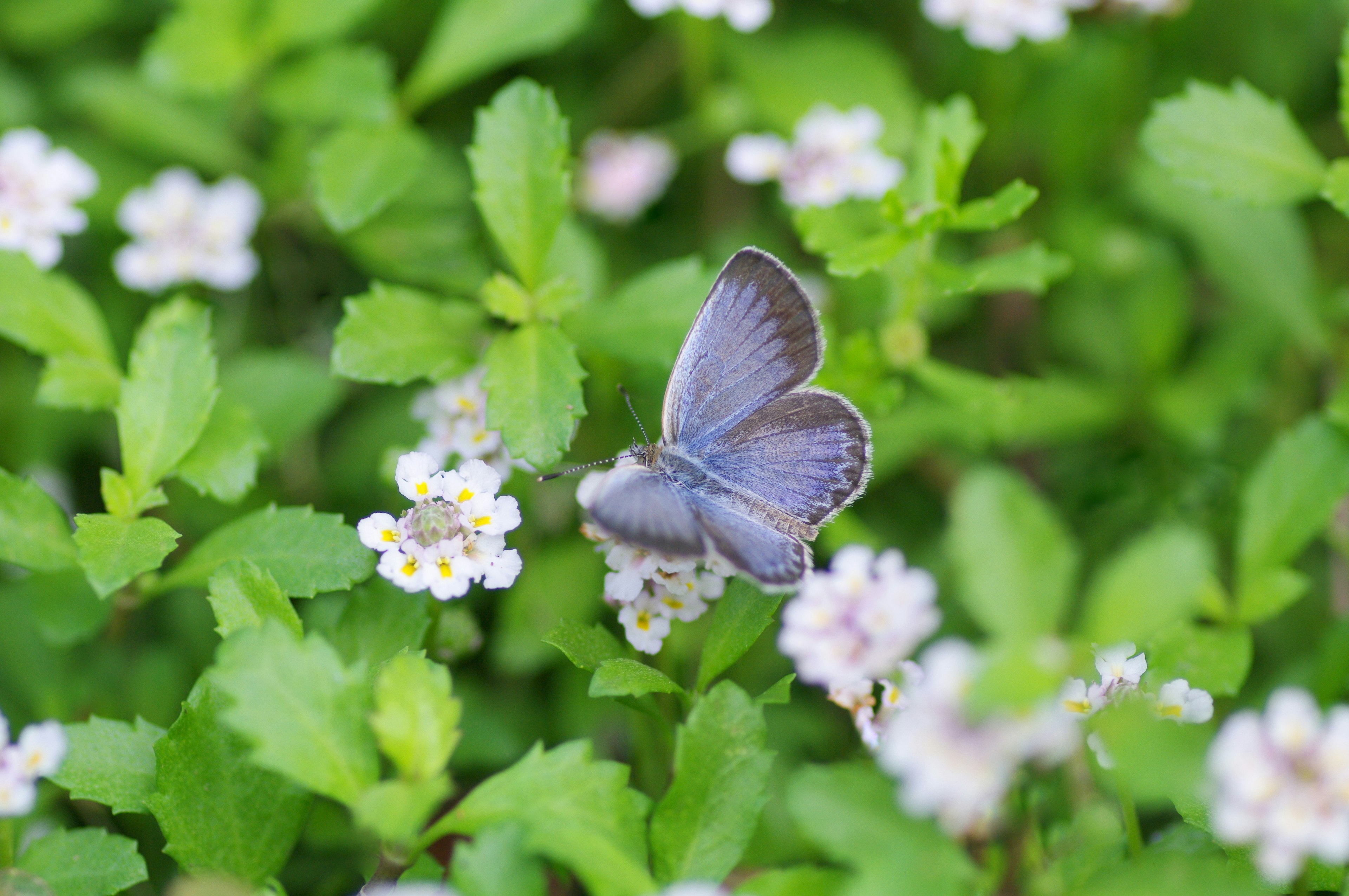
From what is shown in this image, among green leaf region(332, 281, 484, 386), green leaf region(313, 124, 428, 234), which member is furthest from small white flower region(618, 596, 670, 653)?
green leaf region(313, 124, 428, 234)

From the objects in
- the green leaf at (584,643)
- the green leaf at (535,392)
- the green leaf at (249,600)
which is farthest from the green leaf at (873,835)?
the green leaf at (249,600)

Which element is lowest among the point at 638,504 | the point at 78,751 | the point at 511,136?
the point at 78,751

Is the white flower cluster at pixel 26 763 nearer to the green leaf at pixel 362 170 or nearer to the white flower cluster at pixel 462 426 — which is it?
the white flower cluster at pixel 462 426

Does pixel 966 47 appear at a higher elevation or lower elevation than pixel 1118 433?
higher

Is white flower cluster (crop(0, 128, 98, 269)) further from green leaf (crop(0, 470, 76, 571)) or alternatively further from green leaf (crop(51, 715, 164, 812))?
green leaf (crop(51, 715, 164, 812))

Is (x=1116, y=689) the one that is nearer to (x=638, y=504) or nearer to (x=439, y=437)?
(x=638, y=504)

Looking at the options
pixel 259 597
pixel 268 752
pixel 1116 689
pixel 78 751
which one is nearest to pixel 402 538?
pixel 259 597
